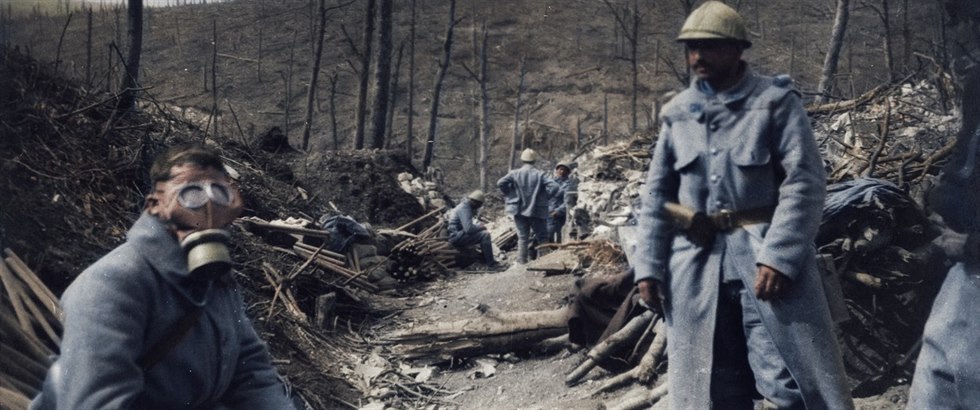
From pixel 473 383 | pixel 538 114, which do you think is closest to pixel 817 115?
pixel 473 383

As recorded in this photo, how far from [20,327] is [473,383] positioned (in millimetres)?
3622

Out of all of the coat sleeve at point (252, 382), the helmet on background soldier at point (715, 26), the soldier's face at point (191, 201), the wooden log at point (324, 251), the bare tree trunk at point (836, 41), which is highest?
the helmet on background soldier at point (715, 26)

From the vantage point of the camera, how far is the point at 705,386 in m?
3.70

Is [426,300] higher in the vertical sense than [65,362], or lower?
lower

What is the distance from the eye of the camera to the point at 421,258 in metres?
11.6

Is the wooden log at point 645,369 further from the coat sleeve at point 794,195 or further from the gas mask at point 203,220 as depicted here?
the gas mask at point 203,220

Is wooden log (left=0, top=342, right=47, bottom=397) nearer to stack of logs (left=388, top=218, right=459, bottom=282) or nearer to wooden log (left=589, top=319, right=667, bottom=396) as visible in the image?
wooden log (left=589, top=319, right=667, bottom=396)

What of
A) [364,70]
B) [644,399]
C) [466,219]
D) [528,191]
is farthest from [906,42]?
[364,70]

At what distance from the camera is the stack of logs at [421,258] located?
11.3m

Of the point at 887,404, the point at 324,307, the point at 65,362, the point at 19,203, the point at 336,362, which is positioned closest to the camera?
the point at 65,362

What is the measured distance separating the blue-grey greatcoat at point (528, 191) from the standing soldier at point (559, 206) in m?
0.33

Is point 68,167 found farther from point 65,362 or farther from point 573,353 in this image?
point 65,362

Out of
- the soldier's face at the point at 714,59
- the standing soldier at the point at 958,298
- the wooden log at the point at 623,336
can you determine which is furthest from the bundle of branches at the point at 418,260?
the standing soldier at the point at 958,298

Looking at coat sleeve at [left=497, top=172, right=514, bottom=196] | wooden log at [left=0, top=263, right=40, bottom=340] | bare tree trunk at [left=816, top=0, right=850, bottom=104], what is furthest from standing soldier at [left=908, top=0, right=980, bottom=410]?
bare tree trunk at [left=816, top=0, right=850, bottom=104]
